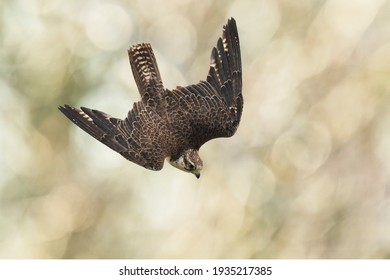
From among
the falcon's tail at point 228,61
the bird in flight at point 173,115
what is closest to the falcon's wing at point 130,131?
the bird in flight at point 173,115

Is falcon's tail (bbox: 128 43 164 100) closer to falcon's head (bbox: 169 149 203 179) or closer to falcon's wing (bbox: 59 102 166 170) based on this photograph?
falcon's wing (bbox: 59 102 166 170)

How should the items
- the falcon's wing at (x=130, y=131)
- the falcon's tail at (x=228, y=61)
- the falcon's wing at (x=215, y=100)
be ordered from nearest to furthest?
the falcon's wing at (x=130, y=131) < the falcon's wing at (x=215, y=100) < the falcon's tail at (x=228, y=61)

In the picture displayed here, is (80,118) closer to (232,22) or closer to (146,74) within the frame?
(146,74)

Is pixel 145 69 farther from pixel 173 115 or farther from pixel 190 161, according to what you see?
pixel 190 161

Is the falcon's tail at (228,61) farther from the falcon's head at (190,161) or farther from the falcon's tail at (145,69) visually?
the falcon's head at (190,161)

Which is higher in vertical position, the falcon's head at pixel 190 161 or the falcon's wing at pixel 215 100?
the falcon's wing at pixel 215 100

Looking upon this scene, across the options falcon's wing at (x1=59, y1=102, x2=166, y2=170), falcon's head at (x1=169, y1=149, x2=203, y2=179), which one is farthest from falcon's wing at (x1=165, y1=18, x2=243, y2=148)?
falcon's wing at (x1=59, y1=102, x2=166, y2=170)

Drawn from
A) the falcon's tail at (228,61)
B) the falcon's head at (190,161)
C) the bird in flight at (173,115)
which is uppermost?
the falcon's tail at (228,61)
